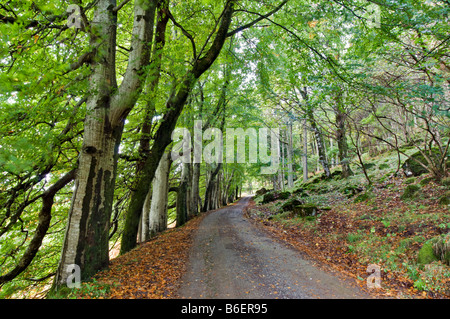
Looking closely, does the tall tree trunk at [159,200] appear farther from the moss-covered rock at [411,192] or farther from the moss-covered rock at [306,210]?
the moss-covered rock at [411,192]

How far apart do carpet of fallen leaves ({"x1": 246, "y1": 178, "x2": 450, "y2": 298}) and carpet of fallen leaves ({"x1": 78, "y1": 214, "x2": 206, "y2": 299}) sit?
135 inches

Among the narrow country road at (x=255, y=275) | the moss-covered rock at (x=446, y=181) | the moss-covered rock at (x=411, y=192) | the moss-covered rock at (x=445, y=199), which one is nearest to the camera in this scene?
the narrow country road at (x=255, y=275)

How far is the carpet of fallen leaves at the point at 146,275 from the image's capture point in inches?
148

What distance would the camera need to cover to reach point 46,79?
9.22ft

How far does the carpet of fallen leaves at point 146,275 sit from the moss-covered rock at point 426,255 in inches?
186

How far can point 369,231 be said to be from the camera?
624 cm

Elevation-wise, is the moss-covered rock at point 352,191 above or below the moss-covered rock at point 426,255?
above

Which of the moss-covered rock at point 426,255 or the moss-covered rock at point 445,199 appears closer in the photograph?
the moss-covered rock at point 426,255

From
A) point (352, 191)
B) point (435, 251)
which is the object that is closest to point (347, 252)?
point (435, 251)

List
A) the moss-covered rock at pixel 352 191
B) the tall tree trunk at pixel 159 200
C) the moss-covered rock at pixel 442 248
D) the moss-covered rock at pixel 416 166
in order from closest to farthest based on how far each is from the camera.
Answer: the moss-covered rock at pixel 442 248
the moss-covered rock at pixel 416 166
the tall tree trunk at pixel 159 200
the moss-covered rock at pixel 352 191

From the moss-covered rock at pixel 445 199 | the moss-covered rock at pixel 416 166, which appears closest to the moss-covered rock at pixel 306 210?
the moss-covered rock at pixel 445 199
